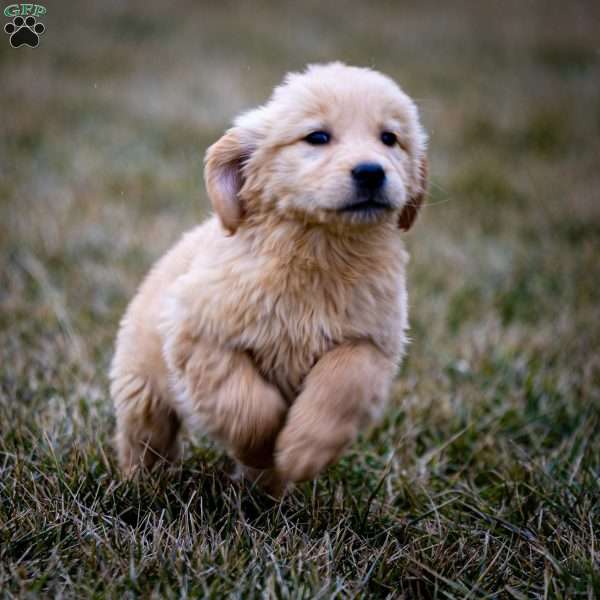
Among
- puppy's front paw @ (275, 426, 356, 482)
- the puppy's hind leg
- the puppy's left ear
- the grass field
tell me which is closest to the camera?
puppy's front paw @ (275, 426, 356, 482)

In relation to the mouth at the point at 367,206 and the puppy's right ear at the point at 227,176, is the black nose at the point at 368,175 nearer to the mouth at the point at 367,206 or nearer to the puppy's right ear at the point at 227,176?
the mouth at the point at 367,206

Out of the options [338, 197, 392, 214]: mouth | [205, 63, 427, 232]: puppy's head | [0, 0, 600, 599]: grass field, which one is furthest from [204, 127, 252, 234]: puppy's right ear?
[0, 0, 600, 599]: grass field

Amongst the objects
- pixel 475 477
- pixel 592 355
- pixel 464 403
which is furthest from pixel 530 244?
pixel 475 477

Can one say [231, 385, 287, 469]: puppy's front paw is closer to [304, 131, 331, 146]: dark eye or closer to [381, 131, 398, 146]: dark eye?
[304, 131, 331, 146]: dark eye

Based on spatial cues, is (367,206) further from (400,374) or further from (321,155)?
(400,374)

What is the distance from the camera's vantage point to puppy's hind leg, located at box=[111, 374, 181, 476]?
2.63m

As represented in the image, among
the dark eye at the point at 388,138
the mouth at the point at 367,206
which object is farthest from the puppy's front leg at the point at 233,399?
the dark eye at the point at 388,138

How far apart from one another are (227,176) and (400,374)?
1799 mm

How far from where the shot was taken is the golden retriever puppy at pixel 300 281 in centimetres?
212

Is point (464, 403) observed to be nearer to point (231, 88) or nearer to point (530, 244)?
point (530, 244)

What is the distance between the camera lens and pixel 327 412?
207cm

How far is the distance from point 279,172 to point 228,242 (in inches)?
10.9

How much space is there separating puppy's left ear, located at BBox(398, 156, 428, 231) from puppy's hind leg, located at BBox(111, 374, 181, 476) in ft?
3.46

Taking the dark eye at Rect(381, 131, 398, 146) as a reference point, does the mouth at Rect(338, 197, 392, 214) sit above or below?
below
